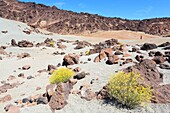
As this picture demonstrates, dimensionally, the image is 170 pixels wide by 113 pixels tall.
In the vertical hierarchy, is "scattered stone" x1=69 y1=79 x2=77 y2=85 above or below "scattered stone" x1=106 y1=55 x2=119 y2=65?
below

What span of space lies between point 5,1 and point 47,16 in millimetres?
16157

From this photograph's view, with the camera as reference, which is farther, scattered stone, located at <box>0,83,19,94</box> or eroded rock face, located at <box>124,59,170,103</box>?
scattered stone, located at <box>0,83,19,94</box>

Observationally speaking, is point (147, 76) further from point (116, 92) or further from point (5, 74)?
point (5, 74)

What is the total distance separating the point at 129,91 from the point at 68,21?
5933 centimetres

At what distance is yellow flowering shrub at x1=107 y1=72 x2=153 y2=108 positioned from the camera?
8828 mm

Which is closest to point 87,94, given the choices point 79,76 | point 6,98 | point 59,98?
point 59,98

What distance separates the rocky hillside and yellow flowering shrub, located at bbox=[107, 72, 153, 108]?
54.0m

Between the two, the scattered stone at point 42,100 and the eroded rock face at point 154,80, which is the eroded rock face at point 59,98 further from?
the eroded rock face at point 154,80

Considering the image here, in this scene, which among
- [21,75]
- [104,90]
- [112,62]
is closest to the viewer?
[104,90]

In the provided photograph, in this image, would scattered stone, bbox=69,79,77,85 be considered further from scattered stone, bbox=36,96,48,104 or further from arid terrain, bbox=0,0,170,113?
scattered stone, bbox=36,96,48,104

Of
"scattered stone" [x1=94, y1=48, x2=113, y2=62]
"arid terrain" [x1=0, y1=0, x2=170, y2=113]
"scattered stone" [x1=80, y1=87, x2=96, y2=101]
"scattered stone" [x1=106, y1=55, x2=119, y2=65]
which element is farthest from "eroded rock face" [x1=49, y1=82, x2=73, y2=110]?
"scattered stone" [x1=94, y1=48, x2=113, y2=62]

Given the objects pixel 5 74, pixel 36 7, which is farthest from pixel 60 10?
pixel 5 74

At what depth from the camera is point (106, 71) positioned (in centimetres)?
1322

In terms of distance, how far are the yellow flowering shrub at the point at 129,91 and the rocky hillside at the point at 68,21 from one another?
5398 cm
